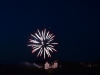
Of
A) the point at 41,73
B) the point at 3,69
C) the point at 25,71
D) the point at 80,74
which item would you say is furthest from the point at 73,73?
the point at 3,69

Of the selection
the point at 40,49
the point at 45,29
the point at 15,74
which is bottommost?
the point at 15,74

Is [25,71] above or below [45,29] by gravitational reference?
below

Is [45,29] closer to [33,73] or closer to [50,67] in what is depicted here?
[33,73]

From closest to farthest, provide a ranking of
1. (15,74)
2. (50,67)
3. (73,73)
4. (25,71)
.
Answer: (15,74), (25,71), (73,73), (50,67)

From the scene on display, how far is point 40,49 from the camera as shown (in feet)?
132

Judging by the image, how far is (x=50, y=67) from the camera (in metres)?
50.7

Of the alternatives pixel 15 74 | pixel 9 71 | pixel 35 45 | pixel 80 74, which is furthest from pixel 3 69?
pixel 80 74

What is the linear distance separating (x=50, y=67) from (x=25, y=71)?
1140 centimetres

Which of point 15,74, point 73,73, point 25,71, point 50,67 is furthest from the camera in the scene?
point 50,67

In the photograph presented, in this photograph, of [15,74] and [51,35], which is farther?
[51,35]

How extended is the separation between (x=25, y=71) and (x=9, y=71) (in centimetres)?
258

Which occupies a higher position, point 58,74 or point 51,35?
point 51,35

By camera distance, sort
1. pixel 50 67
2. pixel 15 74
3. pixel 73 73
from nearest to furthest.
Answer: pixel 15 74, pixel 73 73, pixel 50 67

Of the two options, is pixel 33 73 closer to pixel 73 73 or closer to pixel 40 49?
pixel 40 49
